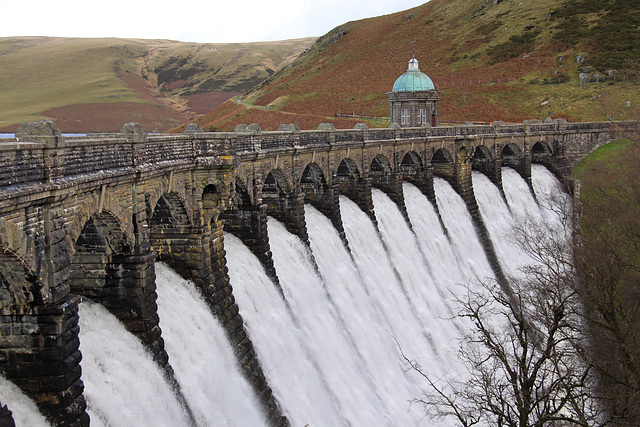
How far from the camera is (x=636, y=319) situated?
27500mm

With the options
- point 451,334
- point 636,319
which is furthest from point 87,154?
point 451,334

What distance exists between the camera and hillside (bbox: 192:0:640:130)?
101375mm

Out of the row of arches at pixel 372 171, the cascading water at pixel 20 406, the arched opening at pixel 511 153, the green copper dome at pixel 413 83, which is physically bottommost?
the cascading water at pixel 20 406

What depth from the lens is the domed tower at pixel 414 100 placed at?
70.6 m

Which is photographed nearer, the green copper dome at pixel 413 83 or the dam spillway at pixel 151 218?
the dam spillway at pixel 151 218

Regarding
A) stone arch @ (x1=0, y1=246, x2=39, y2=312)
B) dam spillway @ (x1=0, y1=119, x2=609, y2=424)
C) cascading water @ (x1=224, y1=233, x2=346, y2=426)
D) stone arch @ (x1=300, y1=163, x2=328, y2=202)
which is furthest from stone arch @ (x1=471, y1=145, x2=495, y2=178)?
stone arch @ (x1=0, y1=246, x2=39, y2=312)

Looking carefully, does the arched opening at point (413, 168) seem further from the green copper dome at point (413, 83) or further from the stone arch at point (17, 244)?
the stone arch at point (17, 244)

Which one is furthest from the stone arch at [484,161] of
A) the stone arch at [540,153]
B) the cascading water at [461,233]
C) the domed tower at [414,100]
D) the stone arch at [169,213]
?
the stone arch at [169,213]

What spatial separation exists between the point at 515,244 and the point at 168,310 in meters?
40.2

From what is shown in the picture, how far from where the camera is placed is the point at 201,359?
1886 cm

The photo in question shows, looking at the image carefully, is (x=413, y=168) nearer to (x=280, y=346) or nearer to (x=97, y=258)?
(x=280, y=346)

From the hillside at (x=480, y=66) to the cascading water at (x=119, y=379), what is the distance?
7595 centimetres

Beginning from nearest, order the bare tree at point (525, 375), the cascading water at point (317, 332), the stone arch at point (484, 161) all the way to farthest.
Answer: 1. the cascading water at point (317, 332)
2. the bare tree at point (525, 375)
3. the stone arch at point (484, 161)

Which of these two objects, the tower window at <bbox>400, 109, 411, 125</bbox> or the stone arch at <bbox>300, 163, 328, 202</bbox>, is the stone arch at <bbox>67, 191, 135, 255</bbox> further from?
the tower window at <bbox>400, 109, 411, 125</bbox>
